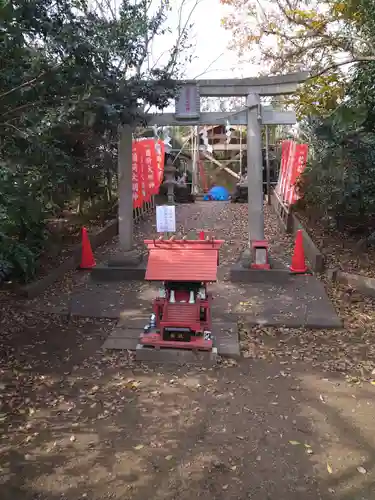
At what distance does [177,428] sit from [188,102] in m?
6.44

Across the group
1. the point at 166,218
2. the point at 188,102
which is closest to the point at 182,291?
the point at 166,218

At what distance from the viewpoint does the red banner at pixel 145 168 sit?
13.1 m

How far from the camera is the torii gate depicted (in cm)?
840

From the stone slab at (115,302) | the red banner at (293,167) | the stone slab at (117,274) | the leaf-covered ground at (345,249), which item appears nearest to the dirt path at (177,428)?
the stone slab at (115,302)

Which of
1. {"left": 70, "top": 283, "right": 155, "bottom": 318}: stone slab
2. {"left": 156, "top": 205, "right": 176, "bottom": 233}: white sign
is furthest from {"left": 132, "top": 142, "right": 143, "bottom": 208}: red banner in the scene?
{"left": 156, "top": 205, "right": 176, "bottom": 233}: white sign

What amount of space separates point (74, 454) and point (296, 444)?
1.84 meters

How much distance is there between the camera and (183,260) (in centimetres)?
534

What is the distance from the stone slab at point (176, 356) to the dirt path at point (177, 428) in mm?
147

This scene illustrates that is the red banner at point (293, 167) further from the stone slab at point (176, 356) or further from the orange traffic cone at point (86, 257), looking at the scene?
the stone slab at point (176, 356)

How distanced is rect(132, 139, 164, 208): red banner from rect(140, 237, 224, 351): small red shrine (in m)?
7.59

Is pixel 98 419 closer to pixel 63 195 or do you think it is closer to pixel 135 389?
pixel 135 389

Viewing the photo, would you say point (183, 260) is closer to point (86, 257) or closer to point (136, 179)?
point (86, 257)

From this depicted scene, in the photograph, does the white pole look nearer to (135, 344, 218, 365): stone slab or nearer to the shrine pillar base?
the shrine pillar base

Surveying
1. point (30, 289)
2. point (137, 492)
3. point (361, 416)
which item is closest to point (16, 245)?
point (30, 289)
